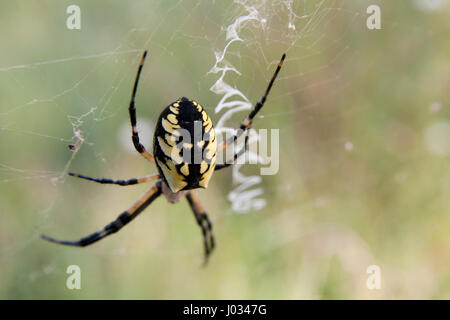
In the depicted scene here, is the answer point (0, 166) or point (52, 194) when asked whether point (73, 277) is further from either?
point (0, 166)

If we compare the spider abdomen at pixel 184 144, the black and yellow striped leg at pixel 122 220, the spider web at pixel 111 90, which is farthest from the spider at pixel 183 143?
the spider web at pixel 111 90

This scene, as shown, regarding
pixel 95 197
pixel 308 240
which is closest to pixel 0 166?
pixel 95 197

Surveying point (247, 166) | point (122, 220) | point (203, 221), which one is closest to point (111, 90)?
point (122, 220)

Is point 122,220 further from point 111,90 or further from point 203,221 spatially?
point 111,90

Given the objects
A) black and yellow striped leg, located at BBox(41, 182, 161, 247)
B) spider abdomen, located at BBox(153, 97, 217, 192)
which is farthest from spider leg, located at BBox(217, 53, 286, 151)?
black and yellow striped leg, located at BBox(41, 182, 161, 247)

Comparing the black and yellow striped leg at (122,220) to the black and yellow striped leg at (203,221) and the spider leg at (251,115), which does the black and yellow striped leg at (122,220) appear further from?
the spider leg at (251,115)
